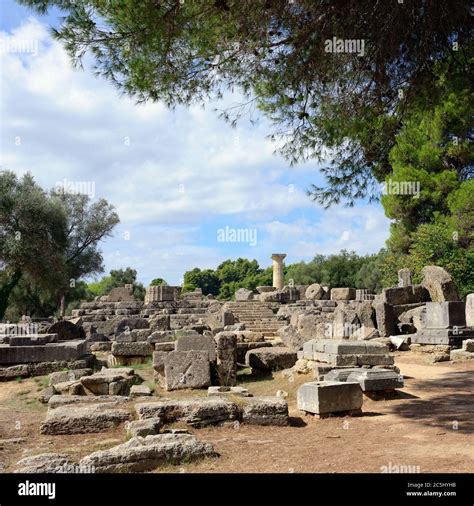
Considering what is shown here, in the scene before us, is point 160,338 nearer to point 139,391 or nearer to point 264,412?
point 139,391

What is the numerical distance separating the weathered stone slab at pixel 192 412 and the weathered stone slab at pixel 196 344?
304 centimetres

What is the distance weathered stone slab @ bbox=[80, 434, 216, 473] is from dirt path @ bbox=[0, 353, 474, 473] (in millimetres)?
125

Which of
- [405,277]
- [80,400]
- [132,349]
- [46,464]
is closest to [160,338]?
[132,349]

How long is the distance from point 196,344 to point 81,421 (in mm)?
3600

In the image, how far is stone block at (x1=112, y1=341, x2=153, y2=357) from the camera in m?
12.1

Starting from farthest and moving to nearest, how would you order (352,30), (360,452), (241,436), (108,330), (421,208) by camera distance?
(421,208) < (108,330) < (352,30) < (241,436) < (360,452)

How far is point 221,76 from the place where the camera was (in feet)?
28.4

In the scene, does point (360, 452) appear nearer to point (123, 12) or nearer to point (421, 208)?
point (123, 12)

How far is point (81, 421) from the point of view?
6.41 meters

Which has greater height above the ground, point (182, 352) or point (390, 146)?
point (390, 146)

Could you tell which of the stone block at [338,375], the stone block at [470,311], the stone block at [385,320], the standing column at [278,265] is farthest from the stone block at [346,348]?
the standing column at [278,265]
